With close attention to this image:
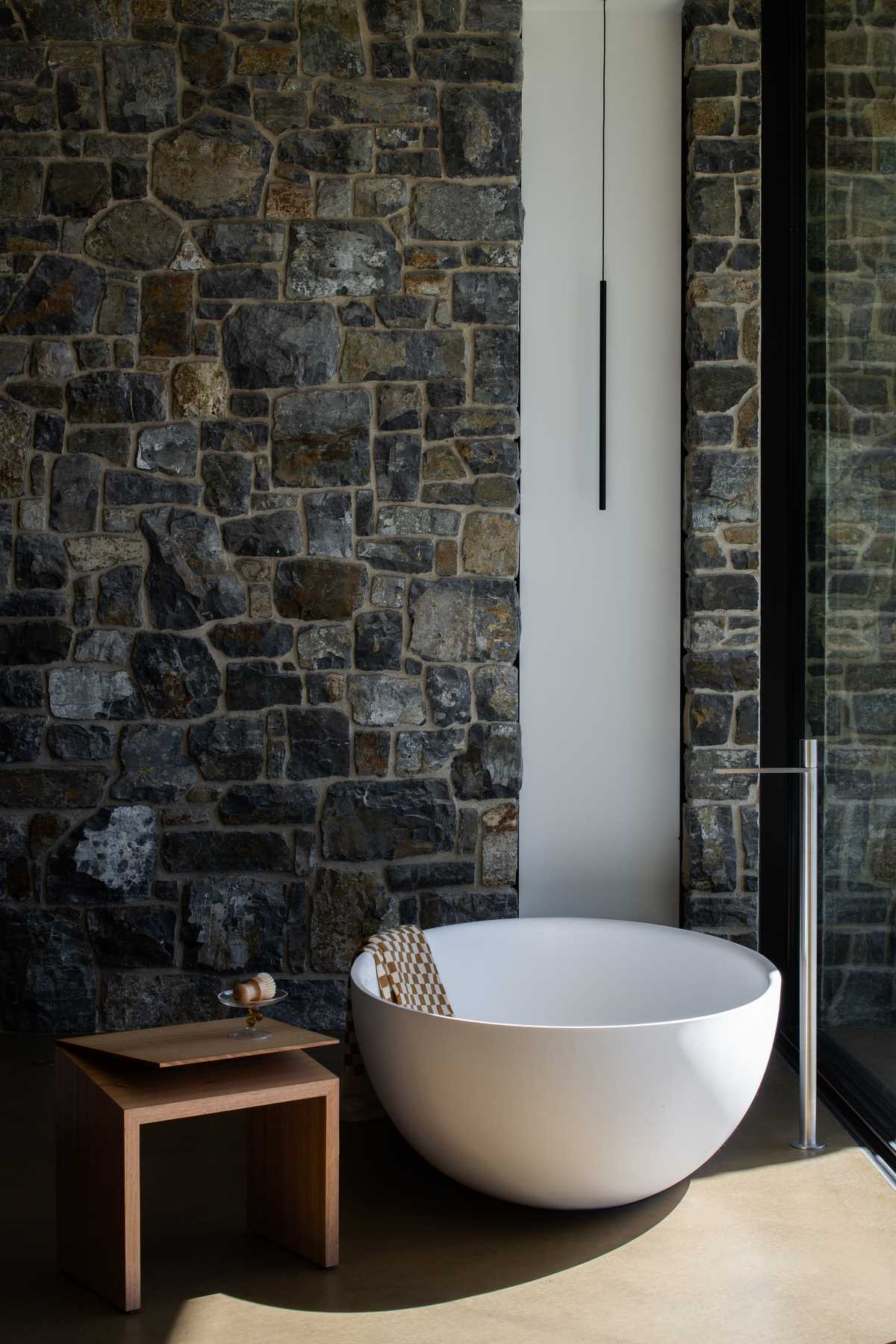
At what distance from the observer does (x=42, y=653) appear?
12.1ft

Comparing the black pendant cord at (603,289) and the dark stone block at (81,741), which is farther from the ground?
the black pendant cord at (603,289)

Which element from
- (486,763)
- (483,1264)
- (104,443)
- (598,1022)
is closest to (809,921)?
(598,1022)

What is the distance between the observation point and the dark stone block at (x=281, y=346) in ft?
12.1

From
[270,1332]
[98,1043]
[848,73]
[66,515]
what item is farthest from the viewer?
[66,515]

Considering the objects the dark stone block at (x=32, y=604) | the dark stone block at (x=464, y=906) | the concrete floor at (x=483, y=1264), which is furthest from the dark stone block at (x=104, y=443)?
the concrete floor at (x=483, y=1264)

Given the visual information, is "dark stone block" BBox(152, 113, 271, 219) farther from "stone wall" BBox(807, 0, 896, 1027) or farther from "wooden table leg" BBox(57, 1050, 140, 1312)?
"wooden table leg" BBox(57, 1050, 140, 1312)

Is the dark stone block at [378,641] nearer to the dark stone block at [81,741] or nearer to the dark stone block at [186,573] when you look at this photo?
the dark stone block at [186,573]

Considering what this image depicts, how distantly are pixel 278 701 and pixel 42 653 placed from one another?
776 millimetres

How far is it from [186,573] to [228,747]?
576mm

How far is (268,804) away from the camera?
12.1 feet

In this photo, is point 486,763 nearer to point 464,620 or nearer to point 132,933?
point 464,620

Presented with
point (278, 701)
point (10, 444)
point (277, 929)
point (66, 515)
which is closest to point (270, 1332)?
point (277, 929)

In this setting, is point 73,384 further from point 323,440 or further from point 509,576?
point 509,576

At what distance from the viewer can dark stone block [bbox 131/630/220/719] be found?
369 centimetres
